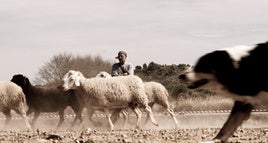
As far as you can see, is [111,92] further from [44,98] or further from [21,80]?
[21,80]

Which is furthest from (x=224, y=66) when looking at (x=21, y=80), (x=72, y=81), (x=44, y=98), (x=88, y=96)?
(x=21, y=80)

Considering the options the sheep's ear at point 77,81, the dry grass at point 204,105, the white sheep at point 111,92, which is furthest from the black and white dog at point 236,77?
the dry grass at point 204,105

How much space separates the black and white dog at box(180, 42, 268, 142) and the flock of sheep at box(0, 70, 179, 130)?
8.80 meters

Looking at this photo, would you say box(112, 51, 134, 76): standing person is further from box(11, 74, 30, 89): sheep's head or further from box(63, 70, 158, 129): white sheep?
box(11, 74, 30, 89): sheep's head

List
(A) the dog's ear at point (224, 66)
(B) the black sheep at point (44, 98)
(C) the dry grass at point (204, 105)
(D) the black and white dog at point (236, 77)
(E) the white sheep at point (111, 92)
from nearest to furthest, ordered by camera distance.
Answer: (D) the black and white dog at point (236, 77)
(A) the dog's ear at point (224, 66)
(E) the white sheep at point (111, 92)
(B) the black sheep at point (44, 98)
(C) the dry grass at point (204, 105)

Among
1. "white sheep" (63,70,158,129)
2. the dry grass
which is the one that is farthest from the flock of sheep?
the dry grass

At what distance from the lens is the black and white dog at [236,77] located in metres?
9.51

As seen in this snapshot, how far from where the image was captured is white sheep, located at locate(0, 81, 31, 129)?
20.5 metres

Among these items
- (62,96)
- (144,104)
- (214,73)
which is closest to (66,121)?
(62,96)

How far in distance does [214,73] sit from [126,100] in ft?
31.7

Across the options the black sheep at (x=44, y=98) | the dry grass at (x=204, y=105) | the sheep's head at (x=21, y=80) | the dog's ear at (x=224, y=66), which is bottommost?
the dry grass at (x=204, y=105)

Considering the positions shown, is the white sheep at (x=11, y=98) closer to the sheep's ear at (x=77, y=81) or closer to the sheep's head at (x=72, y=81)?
the sheep's head at (x=72, y=81)

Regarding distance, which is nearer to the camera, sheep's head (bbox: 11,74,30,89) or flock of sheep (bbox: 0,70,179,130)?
flock of sheep (bbox: 0,70,179,130)

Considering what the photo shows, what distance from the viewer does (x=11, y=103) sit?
68.5ft
